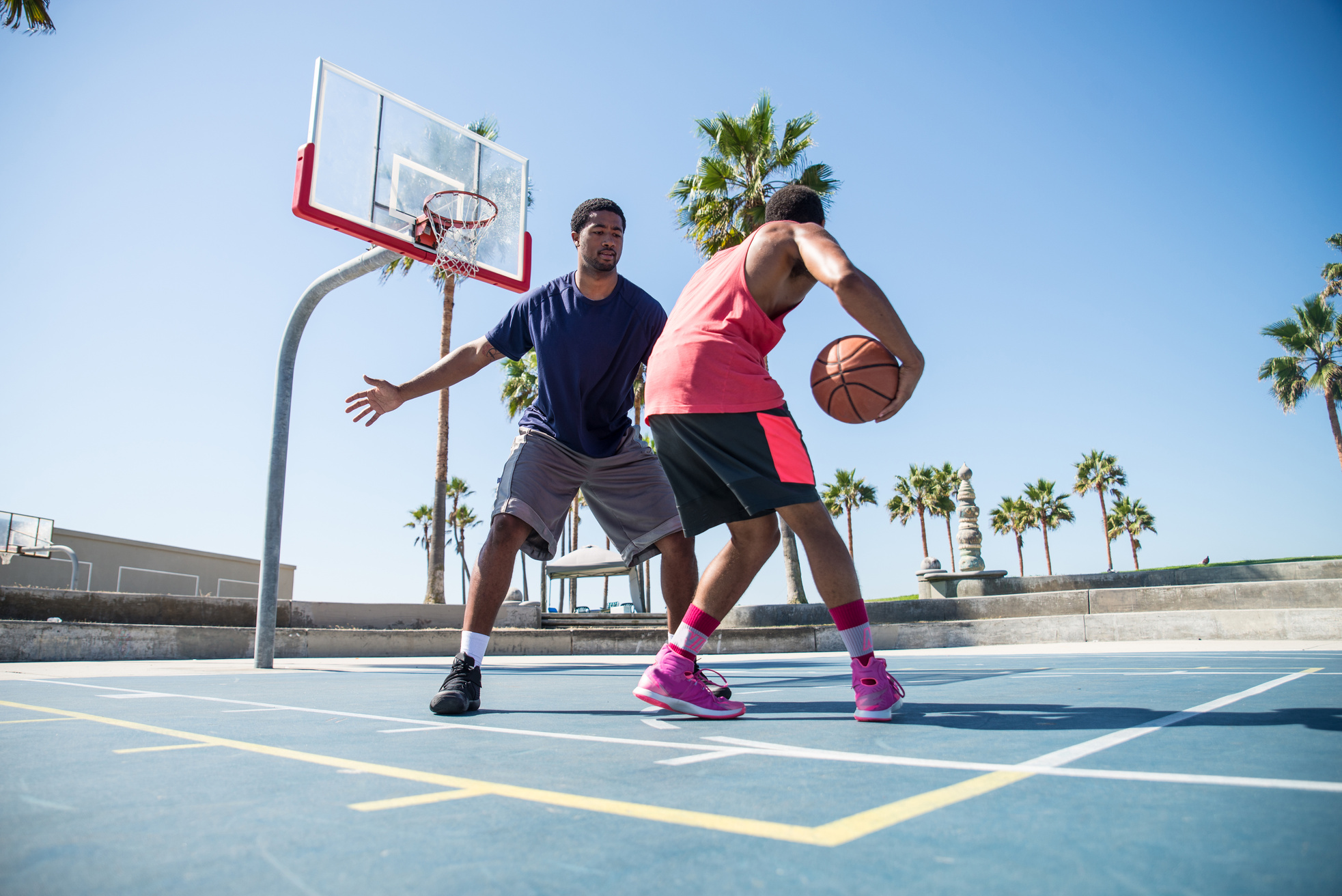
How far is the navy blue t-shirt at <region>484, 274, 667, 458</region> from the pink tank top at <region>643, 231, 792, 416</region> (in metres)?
0.72

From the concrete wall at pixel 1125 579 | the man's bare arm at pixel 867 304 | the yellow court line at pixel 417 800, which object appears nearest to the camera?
the yellow court line at pixel 417 800

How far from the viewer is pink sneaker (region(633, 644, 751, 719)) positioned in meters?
2.78

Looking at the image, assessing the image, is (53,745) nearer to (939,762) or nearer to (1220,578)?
(939,762)

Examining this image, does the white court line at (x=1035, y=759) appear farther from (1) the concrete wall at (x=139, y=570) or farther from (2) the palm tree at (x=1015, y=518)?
(2) the palm tree at (x=1015, y=518)

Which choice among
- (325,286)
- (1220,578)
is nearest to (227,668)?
(325,286)

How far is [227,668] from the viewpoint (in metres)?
6.82

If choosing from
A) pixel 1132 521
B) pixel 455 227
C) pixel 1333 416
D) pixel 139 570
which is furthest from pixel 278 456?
pixel 1132 521

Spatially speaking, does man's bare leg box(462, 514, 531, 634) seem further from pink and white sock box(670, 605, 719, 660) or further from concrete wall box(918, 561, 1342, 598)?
concrete wall box(918, 561, 1342, 598)

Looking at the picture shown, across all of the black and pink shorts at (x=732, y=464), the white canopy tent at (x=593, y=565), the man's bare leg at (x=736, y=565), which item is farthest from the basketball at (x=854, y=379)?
the white canopy tent at (x=593, y=565)

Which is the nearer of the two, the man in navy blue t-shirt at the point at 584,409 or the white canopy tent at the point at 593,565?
the man in navy blue t-shirt at the point at 584,409

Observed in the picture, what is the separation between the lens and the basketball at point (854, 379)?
2.73m

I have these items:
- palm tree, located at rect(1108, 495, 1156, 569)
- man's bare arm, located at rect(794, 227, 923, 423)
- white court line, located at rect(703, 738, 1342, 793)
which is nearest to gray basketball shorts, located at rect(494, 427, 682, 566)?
man's bare arm, located at rect(794, 227, 923, 423)

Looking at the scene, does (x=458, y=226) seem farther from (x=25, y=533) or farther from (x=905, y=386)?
(x=25, y=533)

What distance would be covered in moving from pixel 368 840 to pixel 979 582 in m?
16.5
